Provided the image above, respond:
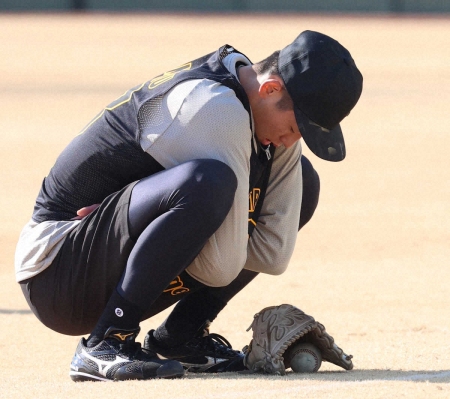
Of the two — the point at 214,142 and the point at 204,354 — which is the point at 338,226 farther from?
the point at 214,142

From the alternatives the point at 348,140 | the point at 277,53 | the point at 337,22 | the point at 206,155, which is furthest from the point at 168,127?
the point at 337,22

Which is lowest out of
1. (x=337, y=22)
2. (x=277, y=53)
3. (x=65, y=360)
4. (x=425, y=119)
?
(x=337, y=22)

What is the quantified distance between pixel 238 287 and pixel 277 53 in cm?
92

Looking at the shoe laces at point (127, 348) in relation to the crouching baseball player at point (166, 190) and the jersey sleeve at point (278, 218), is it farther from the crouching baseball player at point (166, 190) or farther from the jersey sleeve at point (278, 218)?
the jersey sleeve at point (278, 218)

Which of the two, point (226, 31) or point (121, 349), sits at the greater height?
point (121, 349)

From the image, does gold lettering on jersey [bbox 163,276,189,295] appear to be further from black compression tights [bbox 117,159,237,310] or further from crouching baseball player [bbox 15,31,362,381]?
black compression tights [bbox 117,159,237,310]

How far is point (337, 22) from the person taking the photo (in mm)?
27875

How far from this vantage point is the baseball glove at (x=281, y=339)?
3668mm

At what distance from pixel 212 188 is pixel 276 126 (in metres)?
0.41

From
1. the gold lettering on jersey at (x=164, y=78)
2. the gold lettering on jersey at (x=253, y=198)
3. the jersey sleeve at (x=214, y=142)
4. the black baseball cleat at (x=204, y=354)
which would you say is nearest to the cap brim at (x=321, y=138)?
the jersey sleeve at (x=214, y=142)

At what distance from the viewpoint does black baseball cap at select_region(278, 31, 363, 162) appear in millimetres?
3521

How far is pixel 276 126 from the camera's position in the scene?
362cm

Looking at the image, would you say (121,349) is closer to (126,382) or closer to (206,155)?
(126,382)

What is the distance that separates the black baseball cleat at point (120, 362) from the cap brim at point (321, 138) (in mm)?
875
